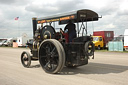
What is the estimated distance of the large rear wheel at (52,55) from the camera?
5.96m

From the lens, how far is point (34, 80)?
5461 mm

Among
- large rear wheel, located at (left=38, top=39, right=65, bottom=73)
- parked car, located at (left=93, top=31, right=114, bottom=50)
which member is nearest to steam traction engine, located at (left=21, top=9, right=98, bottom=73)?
large rear wheel, located at (left=38, top=39, right=65, bottom=73)

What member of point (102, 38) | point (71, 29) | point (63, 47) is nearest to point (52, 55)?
point (63, 47)

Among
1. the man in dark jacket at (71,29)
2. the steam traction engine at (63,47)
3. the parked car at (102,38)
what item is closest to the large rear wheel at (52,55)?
the steam traction engine at (63,47)

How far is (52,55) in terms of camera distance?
6363 millimetres

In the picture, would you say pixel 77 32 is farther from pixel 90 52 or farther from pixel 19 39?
pixel 19 39

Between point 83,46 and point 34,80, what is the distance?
230cm

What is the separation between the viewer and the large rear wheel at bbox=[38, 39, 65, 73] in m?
5.96

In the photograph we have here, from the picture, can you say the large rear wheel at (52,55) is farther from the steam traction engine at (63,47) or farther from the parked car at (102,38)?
the parked car at (102,38)

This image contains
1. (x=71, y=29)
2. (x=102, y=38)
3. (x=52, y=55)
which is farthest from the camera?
(x=102, y=38)

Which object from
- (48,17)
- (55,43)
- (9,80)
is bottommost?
(9,80)

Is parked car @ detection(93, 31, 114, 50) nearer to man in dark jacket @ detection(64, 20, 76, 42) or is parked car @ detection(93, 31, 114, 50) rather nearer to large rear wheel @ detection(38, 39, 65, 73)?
man in dark jacket @ detection(64, 20, 76, 42)

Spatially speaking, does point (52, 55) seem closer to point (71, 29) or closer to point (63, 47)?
point (63, 47)

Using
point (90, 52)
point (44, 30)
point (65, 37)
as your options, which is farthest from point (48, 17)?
point (90, 52)
